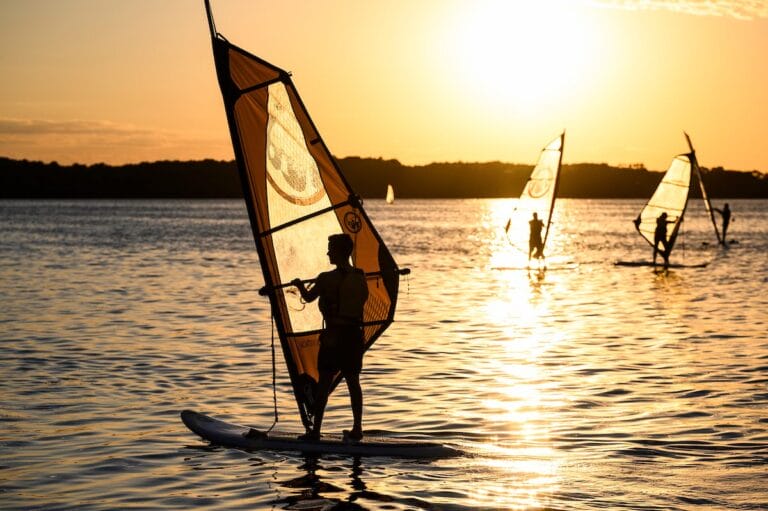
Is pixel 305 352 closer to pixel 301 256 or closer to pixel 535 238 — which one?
pixel 301 256

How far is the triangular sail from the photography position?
145 feet

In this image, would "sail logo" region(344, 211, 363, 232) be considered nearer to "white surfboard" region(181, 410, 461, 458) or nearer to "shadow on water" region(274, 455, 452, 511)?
"white surfboard" region(181, 410, 461, 458)

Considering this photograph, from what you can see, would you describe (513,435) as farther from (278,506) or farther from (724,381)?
(724,381)

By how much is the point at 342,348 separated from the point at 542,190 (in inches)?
1198

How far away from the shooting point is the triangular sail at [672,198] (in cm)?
4405

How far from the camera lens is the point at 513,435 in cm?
1220

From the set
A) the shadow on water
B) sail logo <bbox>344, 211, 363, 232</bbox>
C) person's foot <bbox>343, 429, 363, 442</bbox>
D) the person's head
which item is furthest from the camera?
sail logo <bbox>344, 211, 363, 232</bbox>

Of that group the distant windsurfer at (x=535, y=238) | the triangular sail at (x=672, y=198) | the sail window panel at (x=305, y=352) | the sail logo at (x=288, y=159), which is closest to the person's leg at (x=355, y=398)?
the sail window panel at (x=305, y=352)

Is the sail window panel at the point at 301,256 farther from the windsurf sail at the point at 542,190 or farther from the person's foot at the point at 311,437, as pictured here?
the windsurf sail at the point at 542,190

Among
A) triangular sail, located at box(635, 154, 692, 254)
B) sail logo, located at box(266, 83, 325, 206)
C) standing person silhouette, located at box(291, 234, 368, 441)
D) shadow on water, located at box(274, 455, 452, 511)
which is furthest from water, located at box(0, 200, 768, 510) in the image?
triangular sail, located at box(635, 154, 692, 254)

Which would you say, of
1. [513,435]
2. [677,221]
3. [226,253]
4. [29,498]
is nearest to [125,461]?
[29,498]

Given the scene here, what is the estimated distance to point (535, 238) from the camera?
4031 centimetres

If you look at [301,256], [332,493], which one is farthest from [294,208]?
[332,493]

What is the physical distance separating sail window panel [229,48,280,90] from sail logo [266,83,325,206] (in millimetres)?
230
